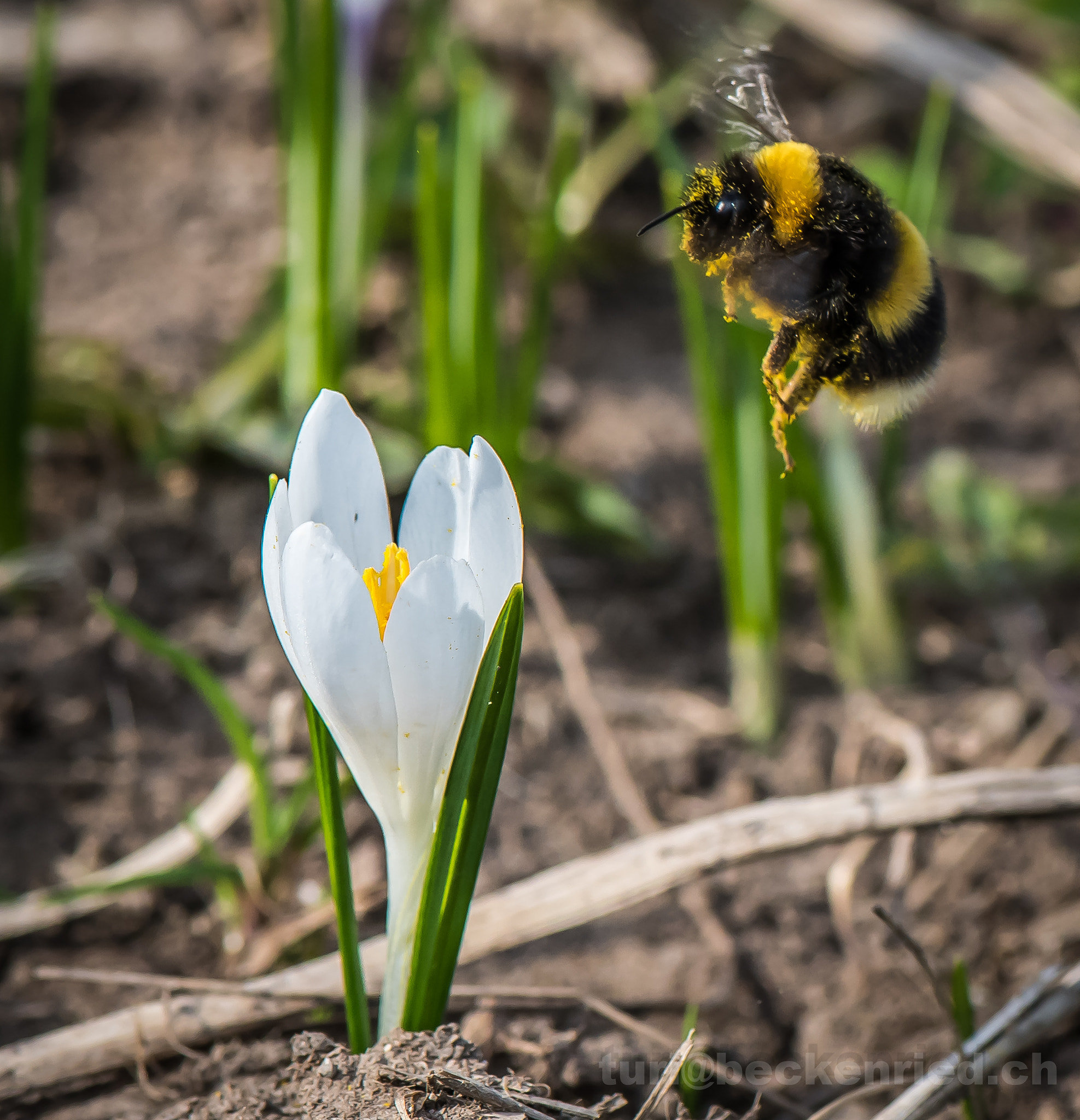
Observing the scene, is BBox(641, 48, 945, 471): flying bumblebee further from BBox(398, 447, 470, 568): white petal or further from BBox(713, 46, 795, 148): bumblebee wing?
BBox(398, 447, 470, 568): white petal

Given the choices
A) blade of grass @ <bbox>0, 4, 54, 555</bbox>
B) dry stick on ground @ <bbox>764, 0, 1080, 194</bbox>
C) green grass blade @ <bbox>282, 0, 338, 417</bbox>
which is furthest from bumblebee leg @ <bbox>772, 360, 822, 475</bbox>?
dry stick on ground @ <bbox>764, 0, 1080, 194</bbox>

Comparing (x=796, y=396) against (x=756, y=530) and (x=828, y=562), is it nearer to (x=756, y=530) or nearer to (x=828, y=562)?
(x=756, y=530)

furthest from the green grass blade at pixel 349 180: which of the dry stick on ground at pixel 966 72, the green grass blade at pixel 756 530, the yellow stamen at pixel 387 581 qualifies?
the dry stick on ground at pixel 966 72

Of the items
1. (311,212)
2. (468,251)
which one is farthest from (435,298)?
(311,212)

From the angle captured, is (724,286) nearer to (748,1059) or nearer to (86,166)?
(748,1059)

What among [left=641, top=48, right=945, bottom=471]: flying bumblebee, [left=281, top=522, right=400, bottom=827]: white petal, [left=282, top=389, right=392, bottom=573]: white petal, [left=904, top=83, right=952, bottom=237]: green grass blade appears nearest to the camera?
[left=281, top=522, right=400, bottom=827]: white petal
